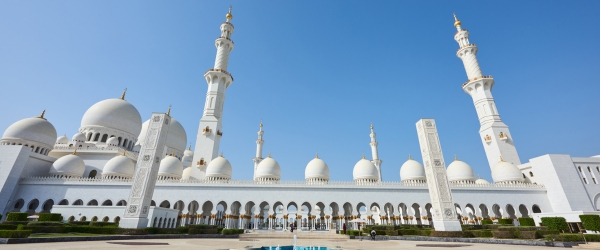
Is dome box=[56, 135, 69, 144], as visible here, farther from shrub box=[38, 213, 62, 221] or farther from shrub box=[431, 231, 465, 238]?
shrub box=[431, 231, 465, 238]

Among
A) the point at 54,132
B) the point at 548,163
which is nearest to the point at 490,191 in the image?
the point at 548,163

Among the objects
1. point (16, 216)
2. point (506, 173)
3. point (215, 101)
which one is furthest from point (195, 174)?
point (506, 173)

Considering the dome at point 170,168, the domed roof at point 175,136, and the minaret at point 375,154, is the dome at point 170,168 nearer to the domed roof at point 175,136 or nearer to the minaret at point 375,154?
the domed roof at point 175,136

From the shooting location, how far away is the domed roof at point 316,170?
32000 millimetres

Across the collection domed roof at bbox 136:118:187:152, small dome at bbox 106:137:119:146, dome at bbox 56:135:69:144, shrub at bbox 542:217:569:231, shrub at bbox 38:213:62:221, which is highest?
domed roof at bbox 136:118:187:152

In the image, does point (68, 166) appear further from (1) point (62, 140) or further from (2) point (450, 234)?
(2) point (450, 234)

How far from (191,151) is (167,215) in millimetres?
24264

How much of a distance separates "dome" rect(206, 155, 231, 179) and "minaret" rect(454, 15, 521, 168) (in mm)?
33369

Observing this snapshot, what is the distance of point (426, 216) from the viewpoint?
28.3m

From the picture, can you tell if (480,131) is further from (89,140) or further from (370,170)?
(89,140)

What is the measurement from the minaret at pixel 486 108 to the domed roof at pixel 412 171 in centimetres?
1078

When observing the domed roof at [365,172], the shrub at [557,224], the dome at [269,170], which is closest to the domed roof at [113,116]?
the dome at [269,170]

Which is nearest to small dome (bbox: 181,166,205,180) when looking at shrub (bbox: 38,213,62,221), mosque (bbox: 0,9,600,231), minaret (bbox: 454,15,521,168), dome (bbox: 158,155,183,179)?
mosque (bbox: 0,9,600,231)

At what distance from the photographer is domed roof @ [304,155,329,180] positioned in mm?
32000
